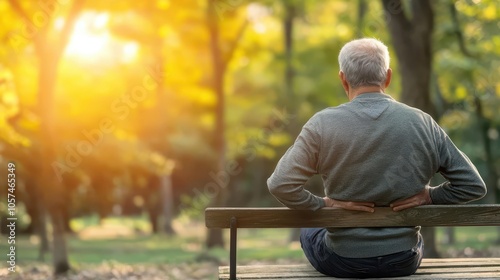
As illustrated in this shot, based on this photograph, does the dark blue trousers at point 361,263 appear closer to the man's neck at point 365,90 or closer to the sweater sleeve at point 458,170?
the sweater sleeve at point 458,170

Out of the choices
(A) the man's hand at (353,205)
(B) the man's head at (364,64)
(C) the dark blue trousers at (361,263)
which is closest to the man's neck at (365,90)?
(B) the man's head at (364,64)

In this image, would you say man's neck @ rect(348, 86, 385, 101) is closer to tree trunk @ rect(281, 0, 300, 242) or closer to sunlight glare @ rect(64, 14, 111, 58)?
sunlight glare @ rect(64, 14, 111, 58)

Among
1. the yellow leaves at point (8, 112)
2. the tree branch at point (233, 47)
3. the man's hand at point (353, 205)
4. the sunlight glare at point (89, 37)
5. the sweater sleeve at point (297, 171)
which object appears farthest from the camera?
the tree branch at point (233, 47)

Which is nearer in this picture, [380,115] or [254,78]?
[380,115]

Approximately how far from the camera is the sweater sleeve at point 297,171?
4176 millimetres

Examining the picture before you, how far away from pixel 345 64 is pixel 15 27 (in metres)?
14.2

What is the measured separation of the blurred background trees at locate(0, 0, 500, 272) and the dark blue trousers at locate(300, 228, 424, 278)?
780cm

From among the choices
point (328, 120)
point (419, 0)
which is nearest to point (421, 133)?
point (328, 120)

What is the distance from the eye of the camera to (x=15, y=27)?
1723 centimetres

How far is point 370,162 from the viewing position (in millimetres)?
4258

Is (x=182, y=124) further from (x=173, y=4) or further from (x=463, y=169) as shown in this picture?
(x=463, y=169)

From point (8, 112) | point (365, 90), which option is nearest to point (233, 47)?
point (8, 112)

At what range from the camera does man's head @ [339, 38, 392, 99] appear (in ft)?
14.0

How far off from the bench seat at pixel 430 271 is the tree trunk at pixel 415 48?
24.9 ft
